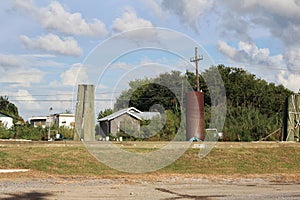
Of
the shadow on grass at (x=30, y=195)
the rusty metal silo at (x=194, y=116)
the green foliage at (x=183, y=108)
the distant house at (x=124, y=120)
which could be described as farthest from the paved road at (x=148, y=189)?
the rusty metal silo at (x=194, y=116)

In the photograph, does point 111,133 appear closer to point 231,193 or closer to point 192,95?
point 192,95

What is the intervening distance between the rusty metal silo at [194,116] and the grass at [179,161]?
17.5ft

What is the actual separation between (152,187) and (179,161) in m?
6.36

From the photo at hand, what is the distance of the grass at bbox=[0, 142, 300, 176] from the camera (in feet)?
62.8

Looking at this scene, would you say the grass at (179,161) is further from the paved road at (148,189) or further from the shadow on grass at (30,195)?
the shadow on grass at (30,195)

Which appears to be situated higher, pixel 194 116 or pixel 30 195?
pixel 194 116

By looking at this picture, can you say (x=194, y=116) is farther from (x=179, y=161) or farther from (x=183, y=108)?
(x=179, y=161)

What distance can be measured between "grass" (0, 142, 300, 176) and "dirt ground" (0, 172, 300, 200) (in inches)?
54.2

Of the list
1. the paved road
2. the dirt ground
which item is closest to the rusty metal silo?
the dirt ground

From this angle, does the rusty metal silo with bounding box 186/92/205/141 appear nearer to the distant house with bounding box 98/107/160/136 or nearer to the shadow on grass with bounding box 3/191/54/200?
the distant house with bounding box 98/107/160/136

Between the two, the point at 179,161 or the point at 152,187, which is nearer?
the point at 152,187

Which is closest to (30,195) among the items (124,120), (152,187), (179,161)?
(152,187)

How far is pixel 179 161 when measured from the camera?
21.2 meters

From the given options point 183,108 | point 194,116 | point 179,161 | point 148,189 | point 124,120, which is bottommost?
point 148,189
